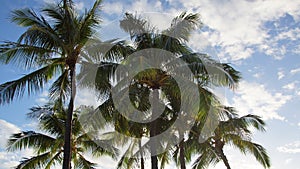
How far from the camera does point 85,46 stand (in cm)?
1247

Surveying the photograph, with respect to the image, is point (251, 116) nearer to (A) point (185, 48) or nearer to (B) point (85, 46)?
(A) point (185, 48)

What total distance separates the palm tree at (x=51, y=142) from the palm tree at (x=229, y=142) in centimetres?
423

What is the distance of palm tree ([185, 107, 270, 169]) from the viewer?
57.6 ft

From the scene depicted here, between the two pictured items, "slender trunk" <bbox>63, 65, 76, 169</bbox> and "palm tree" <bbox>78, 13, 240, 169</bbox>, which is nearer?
"slender trunk" <bbox>63, 65, 76, 169</bbox>

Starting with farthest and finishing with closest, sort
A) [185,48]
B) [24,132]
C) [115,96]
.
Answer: [24,132] → [185,48] → [115,96]

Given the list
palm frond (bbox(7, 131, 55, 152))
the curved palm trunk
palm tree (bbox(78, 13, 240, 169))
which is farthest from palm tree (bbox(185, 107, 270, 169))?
palm frond (bbox(7, 131, 55, 152))

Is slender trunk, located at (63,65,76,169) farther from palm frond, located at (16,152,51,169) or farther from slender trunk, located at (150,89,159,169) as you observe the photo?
palm frond, located at (16,152,51,169)

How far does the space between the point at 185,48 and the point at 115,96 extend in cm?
354

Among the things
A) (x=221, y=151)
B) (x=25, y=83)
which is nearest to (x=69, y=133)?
(x=25, y=83)

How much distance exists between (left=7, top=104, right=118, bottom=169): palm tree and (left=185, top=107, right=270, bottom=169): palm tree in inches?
167

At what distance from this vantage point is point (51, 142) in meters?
17.8

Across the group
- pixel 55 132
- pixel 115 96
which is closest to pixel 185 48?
pixel 115 96

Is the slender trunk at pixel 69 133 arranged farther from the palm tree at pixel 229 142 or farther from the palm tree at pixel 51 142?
the palm tree at pixel 229 142

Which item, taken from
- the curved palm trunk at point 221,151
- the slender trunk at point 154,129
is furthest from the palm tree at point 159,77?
the curved palm trunk at point 221,151
